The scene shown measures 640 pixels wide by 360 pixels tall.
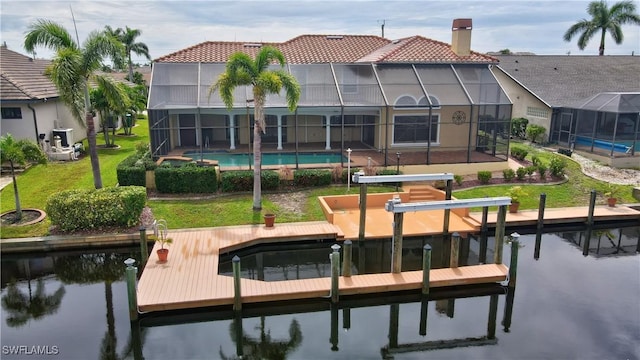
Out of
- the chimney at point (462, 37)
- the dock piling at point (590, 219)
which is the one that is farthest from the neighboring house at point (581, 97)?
Result: the dock piling at point (590, 219)

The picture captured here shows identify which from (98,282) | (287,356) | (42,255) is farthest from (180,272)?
(42,255)

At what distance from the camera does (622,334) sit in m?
9.97

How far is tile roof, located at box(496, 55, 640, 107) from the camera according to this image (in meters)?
28.9

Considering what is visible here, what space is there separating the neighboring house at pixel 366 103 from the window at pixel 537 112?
5.17m

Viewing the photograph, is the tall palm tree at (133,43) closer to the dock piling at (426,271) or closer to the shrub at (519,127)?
the shrub at (519,127)

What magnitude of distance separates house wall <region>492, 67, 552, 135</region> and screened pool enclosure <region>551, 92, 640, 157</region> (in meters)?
0.64

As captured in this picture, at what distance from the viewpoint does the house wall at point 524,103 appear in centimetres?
2853

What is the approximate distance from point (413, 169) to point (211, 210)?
8.98m

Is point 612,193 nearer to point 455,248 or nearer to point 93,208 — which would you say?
point 455,248

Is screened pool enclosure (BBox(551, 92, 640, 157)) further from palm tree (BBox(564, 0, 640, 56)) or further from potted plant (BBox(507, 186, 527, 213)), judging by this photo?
palm tree (BBox(564, 0, 640, 56))

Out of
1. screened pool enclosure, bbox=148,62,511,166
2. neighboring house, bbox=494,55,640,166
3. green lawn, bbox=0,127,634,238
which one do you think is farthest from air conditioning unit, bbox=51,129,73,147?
neighboring house, bbox=494,55,640,166

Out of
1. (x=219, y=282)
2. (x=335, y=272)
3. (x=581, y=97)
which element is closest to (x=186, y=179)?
(x=219, y=282)

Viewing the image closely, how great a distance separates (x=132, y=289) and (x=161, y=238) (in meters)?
3.52

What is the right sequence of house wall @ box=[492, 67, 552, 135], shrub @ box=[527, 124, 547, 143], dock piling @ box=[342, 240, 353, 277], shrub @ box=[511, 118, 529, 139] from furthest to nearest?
shrub @ box=[511, 118, 529, 139]
house wall @ box=[492, 67, 552, 135]
shrub @ box=[527, 124, 547, 143]
dock piling @ box=[342, 240, 353, 277]
